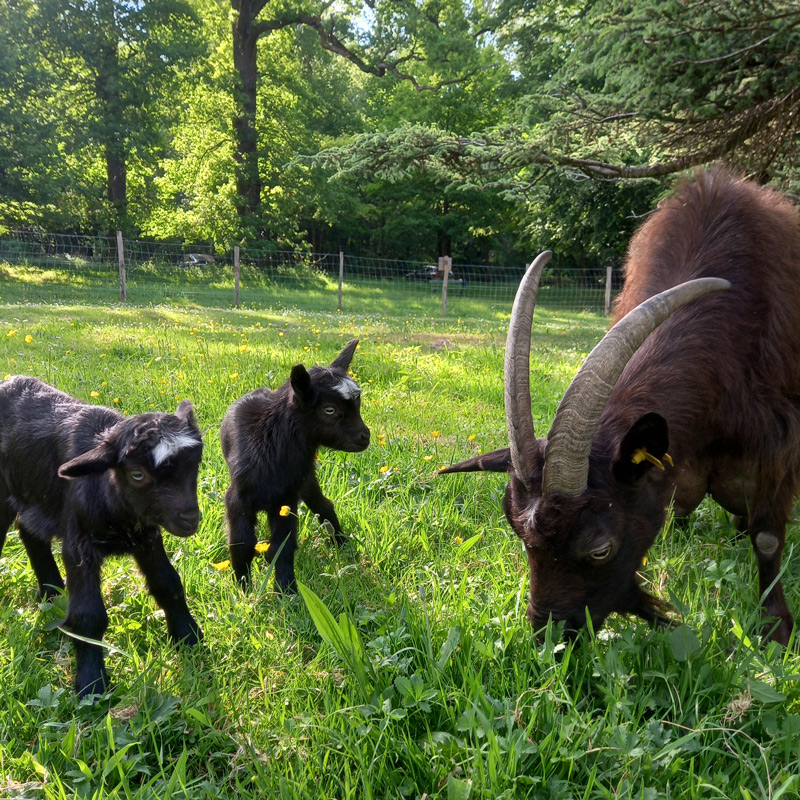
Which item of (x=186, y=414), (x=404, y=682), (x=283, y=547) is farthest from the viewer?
(x=283, y=547)

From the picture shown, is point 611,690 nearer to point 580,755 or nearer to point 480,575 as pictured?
point 580,755

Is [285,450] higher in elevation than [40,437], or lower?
lower

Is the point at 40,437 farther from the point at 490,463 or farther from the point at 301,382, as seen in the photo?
the point at 490,463

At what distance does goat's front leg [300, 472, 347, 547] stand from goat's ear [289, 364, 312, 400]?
1.51 feet

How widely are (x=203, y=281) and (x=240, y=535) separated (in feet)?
70.9

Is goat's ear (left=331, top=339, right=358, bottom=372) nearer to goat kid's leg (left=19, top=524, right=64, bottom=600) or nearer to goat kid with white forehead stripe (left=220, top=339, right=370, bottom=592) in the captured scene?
goat kid with white forehead stripe (left=220, top=339, right=370, bottom=592)

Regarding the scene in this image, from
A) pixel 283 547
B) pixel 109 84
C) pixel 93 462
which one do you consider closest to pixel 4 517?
pixel 93 462

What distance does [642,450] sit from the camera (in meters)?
2.31

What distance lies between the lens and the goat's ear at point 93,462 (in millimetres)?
2248

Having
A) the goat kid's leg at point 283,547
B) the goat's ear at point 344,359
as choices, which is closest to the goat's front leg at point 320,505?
the goat kid's leg at point 283,547

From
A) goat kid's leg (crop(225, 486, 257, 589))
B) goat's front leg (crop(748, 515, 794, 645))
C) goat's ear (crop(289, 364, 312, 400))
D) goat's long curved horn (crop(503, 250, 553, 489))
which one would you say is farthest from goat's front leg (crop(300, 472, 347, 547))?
goat's front leg (crop(748, 515, 794, 645))

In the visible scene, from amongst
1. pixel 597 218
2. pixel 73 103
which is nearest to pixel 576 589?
pixel 597 218

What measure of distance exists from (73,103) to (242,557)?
1245 inches

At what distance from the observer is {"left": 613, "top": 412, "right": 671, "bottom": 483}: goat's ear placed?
87.9 inches
